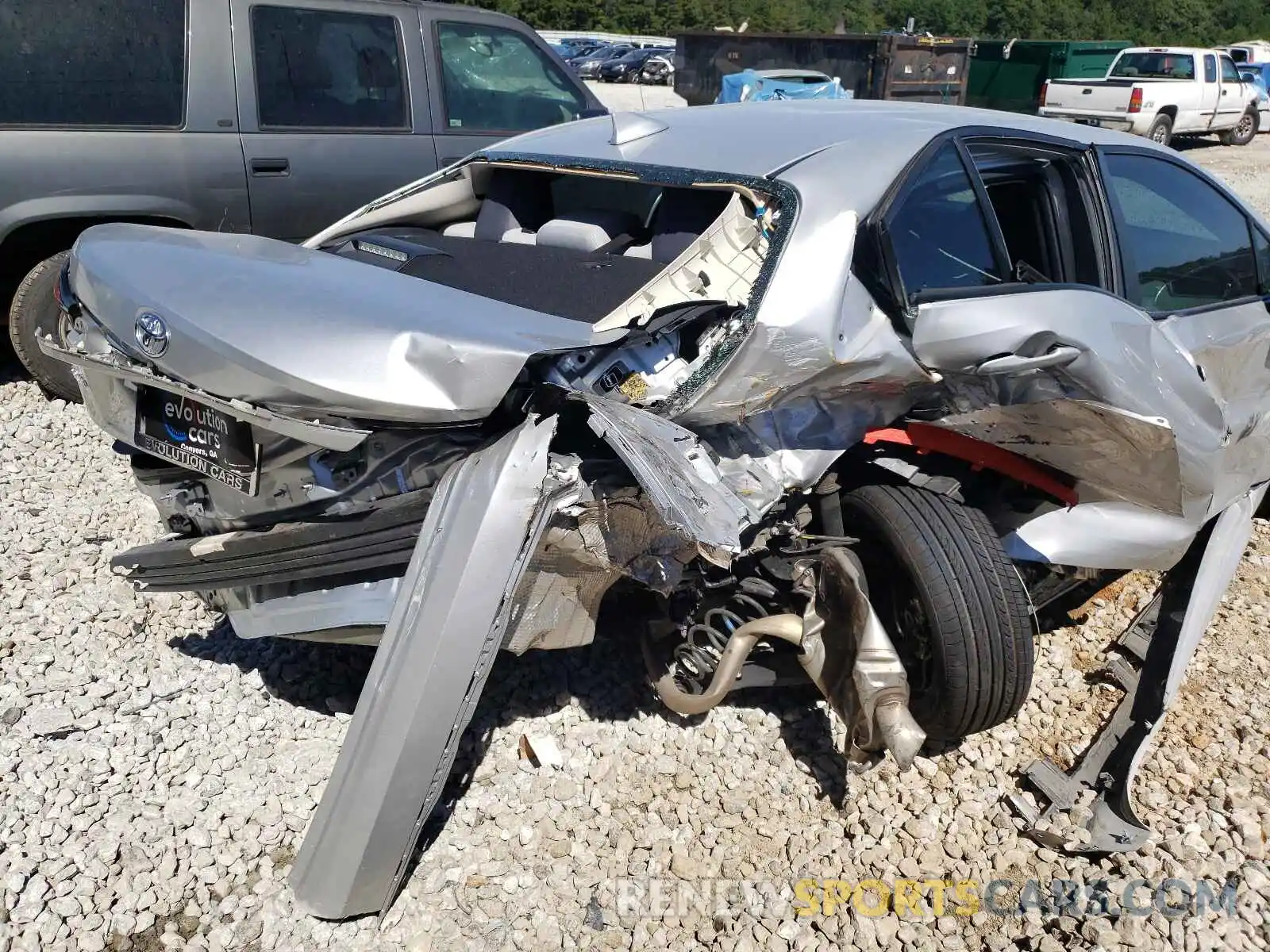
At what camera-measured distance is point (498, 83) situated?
586cm

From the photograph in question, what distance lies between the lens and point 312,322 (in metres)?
2.25

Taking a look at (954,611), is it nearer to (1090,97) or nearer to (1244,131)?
(1090,97)

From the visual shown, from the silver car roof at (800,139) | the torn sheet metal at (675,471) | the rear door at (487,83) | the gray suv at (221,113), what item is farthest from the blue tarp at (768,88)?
the torn sheet metal at (675,471)

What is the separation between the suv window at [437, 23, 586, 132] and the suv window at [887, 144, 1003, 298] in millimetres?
3483

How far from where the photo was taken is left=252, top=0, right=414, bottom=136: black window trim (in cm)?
508

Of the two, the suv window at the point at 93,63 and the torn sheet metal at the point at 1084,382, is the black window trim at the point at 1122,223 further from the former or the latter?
the suv window at the point at 93,63

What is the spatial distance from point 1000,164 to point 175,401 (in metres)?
2.47

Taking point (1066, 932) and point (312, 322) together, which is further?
point (1066, 932)

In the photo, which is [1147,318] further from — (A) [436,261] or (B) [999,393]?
(A) [436,261]

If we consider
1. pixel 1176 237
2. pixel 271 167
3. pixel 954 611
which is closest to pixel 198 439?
pixel 954 611

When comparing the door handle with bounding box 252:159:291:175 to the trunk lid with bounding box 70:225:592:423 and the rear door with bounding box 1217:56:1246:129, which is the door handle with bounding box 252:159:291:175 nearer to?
the trunk lid with bounding box 70:225:592:423

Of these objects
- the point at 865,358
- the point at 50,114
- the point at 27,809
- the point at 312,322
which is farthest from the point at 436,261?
the point at 50,114

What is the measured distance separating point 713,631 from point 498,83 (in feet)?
13.7

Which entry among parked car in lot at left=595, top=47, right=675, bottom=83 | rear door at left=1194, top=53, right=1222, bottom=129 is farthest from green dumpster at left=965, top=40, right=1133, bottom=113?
parked car in lot at left=595, top=47, right=675, bottom=83
